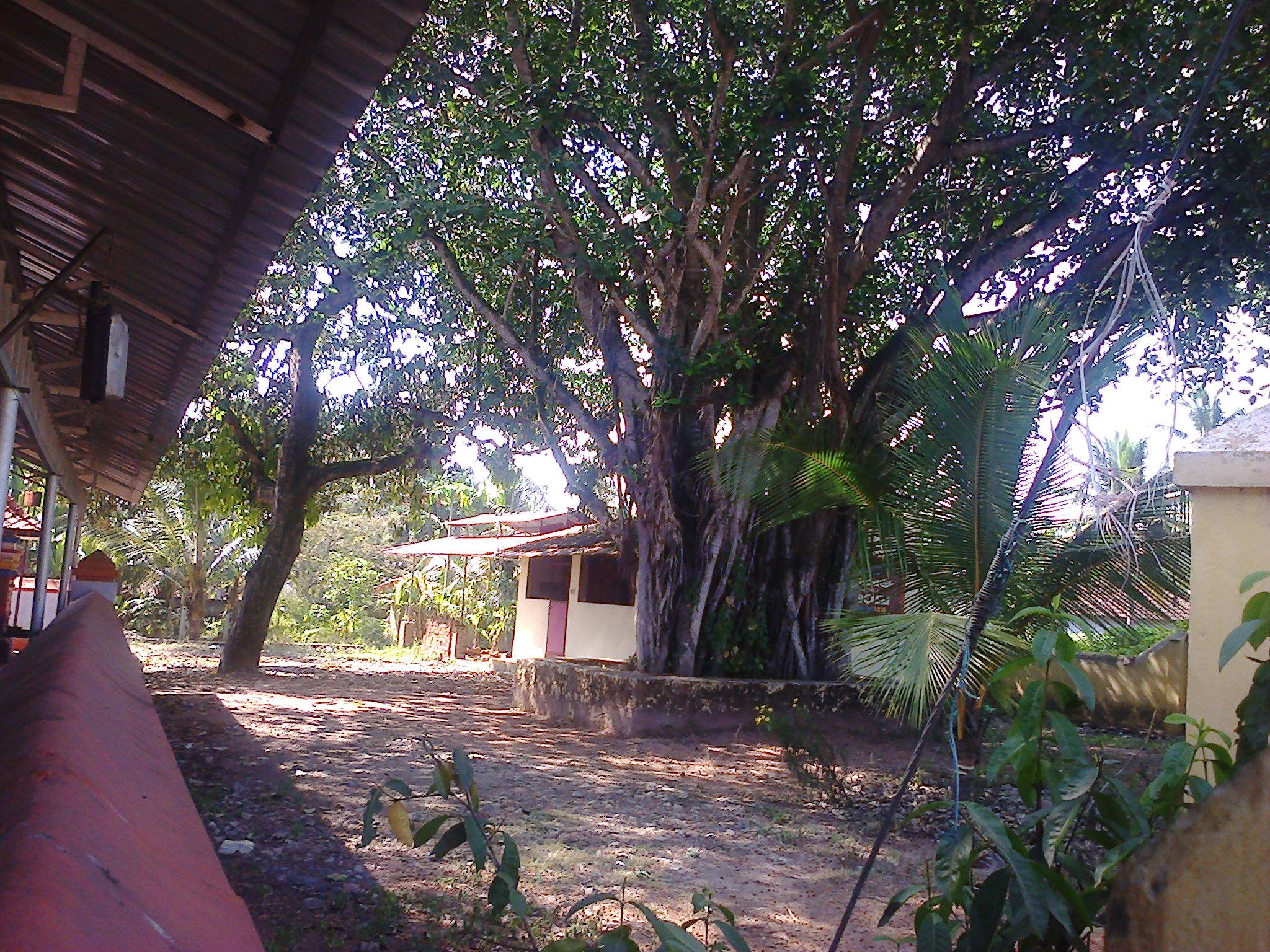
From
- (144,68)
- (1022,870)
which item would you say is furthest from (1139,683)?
(144,68)

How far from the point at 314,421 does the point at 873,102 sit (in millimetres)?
8844

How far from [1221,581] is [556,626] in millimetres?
15631

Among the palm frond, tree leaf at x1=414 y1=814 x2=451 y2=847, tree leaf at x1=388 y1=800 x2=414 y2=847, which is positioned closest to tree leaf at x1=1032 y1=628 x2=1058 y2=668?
tree leaf at x1=414 y1=814 x2=451 y2=847

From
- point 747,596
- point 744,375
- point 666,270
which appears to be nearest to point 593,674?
point 747,596

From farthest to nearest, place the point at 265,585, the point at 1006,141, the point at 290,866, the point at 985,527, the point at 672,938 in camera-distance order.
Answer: the point at 265,585, the point at 1006,141, the point at 985,527, the point at 290,866, the point at 672,938

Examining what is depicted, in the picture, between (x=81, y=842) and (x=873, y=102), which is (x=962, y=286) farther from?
(x=81, y=842)

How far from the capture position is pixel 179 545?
2370 centimetres

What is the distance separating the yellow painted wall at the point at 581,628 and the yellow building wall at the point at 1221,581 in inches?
474

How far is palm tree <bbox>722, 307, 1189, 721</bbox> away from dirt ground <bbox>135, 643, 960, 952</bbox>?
4.17 feet

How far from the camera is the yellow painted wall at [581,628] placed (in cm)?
1709

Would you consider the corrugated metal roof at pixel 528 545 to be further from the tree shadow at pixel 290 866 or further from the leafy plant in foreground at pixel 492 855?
the leafy plant in foreground at pixel 492 855

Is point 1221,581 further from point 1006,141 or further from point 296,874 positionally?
point 1006,141

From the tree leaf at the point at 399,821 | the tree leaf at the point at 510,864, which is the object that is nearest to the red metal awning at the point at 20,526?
the tree leaf at the point at 399,821

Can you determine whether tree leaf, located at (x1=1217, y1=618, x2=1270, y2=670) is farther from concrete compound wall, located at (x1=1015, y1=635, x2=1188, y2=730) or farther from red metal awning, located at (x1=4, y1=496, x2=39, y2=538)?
red metal awning, located at (x1=4, y1=496, x2=39, y2=538)
